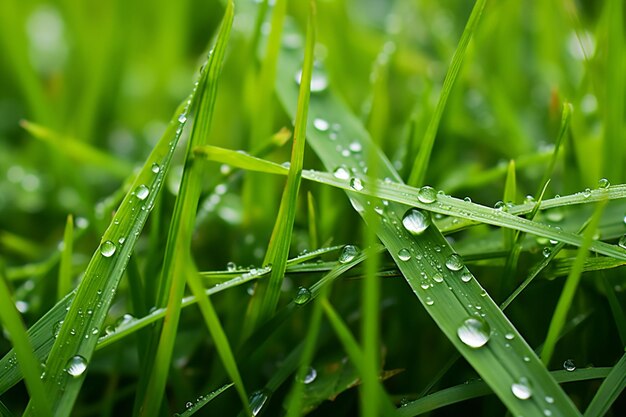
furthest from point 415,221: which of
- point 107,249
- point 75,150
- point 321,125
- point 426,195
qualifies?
point 75,150

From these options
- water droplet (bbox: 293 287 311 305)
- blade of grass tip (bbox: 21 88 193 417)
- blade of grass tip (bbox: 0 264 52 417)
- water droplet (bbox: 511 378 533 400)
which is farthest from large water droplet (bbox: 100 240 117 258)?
water droplet (bbox: 511 378 533 400)

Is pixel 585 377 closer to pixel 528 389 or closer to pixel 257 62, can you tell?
pixel 528 389

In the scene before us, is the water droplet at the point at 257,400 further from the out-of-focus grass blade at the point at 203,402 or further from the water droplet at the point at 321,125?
the water droplet at the point at 321,125

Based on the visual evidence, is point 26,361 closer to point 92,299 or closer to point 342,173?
point 92,299

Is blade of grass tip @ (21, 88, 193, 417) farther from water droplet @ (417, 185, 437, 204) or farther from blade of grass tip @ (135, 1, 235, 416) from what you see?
water droplet @ (417, 185, 437, 204)

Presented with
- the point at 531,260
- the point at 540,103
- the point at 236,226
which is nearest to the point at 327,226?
the point at 236,226

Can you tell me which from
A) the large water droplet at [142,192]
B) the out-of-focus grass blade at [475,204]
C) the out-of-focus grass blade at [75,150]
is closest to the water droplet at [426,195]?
the out-of-focus grass blade at [475,204]
